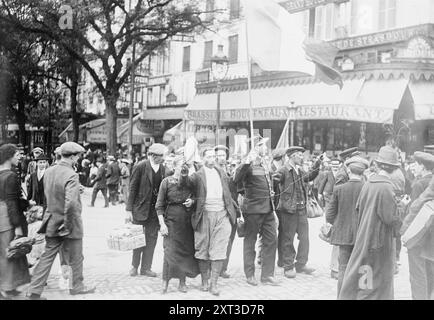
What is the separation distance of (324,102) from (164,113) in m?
14.4

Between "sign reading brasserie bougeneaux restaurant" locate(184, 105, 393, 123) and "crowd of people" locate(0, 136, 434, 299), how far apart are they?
498 cm

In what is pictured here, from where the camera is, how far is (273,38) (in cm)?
915

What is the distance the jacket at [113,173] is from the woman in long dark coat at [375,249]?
11.5 m

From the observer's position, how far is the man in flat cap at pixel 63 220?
5801 millimetres

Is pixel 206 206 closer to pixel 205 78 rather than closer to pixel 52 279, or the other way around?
pixel 52 279

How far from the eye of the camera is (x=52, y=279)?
6.80m

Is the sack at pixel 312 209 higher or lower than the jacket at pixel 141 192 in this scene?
lower

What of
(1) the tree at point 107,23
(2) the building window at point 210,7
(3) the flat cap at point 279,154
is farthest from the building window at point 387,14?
(3) the flat cap at point 279,154

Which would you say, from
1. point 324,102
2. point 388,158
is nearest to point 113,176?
point 324,102

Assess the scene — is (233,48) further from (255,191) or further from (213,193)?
(213,193)

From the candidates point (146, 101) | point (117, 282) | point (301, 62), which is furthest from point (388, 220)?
point (146, 101)

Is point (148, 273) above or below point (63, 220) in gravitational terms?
below

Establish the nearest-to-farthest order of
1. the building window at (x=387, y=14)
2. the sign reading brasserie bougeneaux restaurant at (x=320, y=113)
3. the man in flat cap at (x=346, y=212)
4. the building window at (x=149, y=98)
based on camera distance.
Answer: the man in flat cap at (x=346, y=212) < the sign reading brasserie bougeneaux restaurant at (x=320, y=113) < the building window at (x=387, y=14) < the building window at (x=149, y=98)

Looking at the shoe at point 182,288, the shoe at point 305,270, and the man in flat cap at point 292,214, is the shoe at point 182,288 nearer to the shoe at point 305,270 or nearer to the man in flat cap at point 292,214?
the man in flat cap at point 292,214
